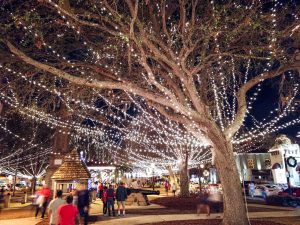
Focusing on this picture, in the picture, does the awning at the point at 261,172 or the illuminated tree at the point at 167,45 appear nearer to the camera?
the illuminated tree at the point at 167,45

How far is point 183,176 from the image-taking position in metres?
23.5

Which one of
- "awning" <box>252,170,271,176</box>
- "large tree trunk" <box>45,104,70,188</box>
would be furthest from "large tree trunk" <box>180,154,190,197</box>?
"awning" <box>252,170,271,176</box>

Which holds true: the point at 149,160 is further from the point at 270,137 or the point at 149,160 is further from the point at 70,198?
the point at 70,198

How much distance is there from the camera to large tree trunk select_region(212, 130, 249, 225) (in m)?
8.89

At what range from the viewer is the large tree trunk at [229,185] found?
8891mm

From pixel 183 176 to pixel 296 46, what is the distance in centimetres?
1547

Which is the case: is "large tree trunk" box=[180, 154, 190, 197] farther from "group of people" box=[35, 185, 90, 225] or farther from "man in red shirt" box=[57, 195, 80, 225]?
"man in red shirt" box=[57, 195, 80, 225]

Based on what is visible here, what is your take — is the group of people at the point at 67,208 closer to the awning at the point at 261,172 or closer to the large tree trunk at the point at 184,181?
the large tree trunk at the point at 184,181

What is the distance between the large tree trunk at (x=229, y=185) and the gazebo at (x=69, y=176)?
20.4 ft

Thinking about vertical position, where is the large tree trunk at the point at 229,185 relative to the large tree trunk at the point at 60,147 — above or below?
below

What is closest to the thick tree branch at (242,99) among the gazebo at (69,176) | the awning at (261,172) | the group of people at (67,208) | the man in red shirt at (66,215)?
the group of people at (67,208)

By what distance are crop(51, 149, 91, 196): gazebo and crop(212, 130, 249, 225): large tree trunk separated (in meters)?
6.22

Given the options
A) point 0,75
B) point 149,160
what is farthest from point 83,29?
point 149,160

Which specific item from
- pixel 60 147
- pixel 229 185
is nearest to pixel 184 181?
pixel 60 147
